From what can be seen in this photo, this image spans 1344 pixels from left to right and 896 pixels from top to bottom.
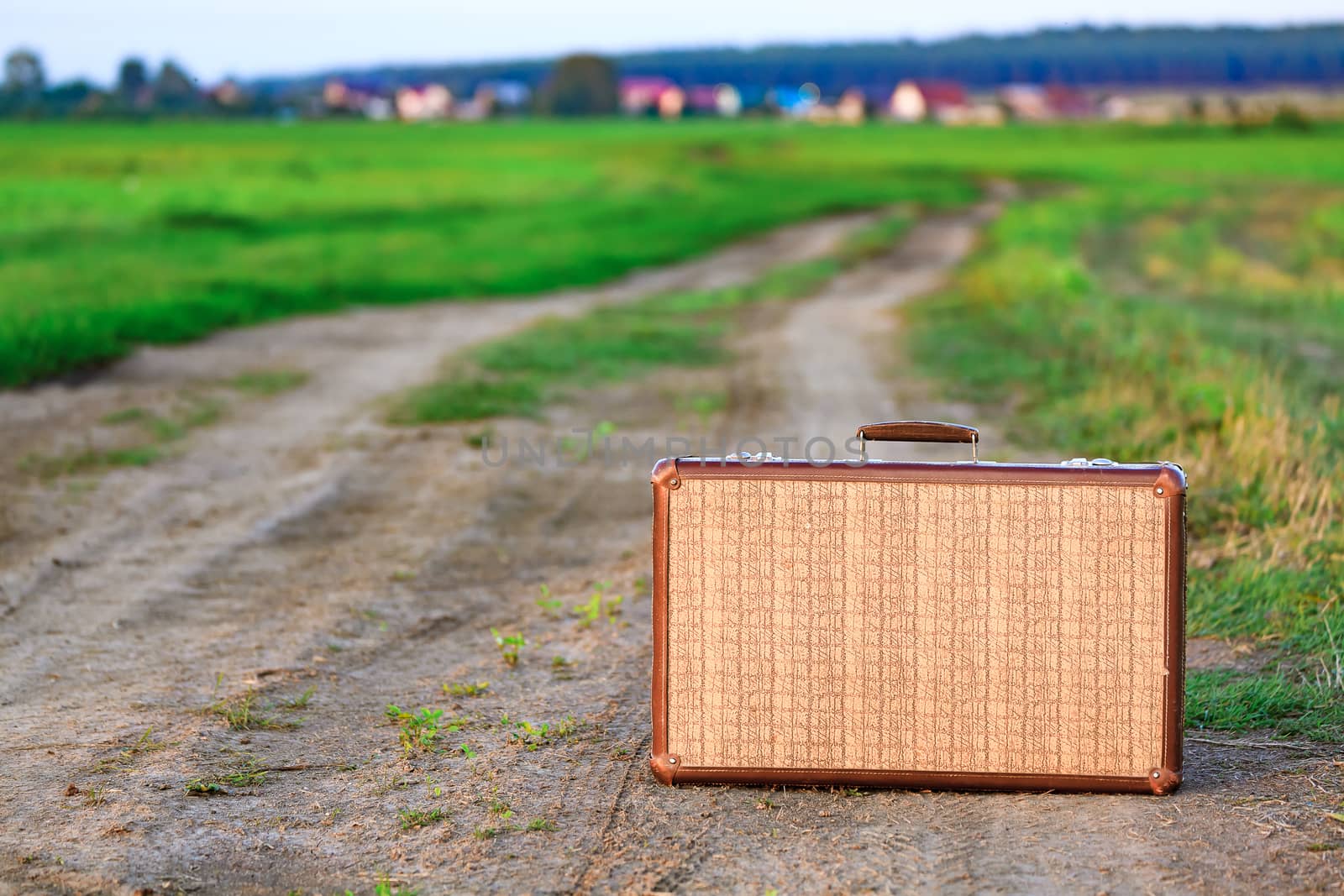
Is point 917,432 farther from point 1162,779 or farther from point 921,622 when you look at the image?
point 1162,779

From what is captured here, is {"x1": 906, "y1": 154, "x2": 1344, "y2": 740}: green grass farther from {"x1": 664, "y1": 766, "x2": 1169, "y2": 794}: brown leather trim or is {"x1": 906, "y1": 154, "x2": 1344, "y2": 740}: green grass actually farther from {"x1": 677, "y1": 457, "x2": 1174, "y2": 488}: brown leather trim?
{"x1": 677, "y1": 457, "x2": 1174, "y2": 488}: brown leather trim

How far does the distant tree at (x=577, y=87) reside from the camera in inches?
3423

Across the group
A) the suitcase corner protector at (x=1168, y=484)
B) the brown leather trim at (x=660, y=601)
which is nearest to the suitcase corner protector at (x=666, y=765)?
the brown leather trim at (x=660, y=601)

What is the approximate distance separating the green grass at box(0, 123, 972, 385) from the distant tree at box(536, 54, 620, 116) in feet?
106

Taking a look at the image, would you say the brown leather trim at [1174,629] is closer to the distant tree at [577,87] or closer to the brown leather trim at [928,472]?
the brown leather trim at [928,472]

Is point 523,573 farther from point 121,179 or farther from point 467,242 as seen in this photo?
point 121,179

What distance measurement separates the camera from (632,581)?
5.92 m

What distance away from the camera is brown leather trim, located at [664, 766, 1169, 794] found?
141 inches

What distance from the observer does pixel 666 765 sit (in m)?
3.66

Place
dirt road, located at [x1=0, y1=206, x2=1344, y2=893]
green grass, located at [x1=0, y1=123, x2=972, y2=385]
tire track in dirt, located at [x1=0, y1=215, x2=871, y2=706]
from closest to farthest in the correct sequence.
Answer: dirt road, located at [x1=0, y1=206, x2=1344, y2=893]
tire track in dirt, located at [x1=0, y1=215, x2=871, y2=706]
green grass, located at [x1=0, y1=123, x2=972, y2=385]

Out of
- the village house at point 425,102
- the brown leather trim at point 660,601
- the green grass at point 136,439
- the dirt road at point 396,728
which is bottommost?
the dirt road at point 396,728

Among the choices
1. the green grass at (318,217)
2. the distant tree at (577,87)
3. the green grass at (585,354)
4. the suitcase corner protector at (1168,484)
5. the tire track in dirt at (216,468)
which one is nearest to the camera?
the suitcase corner protector at (1168,484)

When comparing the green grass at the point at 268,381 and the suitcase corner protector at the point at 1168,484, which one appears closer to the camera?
the suitcase corner protector at the point at 1168,484

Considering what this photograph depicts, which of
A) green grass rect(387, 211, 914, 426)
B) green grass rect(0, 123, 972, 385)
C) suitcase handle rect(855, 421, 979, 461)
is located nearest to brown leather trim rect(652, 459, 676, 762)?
suitcase handle rect(855, 421, 979, 461)
